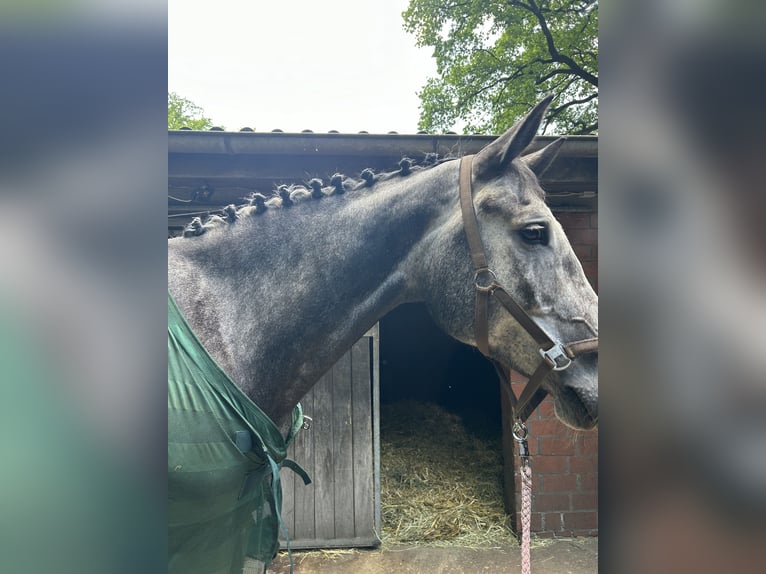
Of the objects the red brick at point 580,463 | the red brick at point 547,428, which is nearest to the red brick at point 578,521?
the red brick at point 580,463

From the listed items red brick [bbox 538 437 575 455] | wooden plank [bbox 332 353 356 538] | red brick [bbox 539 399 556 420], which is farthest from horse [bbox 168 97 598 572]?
red brick [bbox 538 437 575 455]

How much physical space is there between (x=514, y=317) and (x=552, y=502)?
2990mm

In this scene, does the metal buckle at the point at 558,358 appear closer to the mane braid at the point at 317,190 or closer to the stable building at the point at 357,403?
the mane braid at the point at 317,190

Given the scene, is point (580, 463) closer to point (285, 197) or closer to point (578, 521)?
point (578, 521)

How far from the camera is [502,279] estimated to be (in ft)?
4.84

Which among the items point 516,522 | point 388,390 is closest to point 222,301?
point 516,522

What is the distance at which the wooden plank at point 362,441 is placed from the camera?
150 inches

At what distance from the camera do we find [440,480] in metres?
4.56

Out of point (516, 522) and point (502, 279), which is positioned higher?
point (502, 279)

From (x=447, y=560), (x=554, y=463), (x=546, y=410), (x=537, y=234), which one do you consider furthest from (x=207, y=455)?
(x=554, y=463)

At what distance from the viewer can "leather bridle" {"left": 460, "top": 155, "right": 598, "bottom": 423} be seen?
55.5 inches
